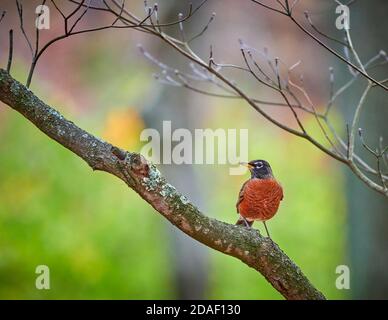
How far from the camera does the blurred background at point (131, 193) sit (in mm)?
5863

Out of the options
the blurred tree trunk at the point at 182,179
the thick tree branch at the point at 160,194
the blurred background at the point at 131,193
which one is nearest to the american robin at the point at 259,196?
the thick tree branch at the point at 160,194

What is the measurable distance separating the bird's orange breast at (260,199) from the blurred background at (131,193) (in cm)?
211

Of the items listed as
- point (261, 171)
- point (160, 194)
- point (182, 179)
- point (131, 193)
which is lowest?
point (160, 194)

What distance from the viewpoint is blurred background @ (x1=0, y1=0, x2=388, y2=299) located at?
5863 mm

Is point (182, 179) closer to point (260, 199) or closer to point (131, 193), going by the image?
point (131, 193)

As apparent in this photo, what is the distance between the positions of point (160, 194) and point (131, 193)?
16.3ft

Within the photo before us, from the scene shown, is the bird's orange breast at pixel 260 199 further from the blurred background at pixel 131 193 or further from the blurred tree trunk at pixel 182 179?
the blurred tree trunk at pixel 182 179

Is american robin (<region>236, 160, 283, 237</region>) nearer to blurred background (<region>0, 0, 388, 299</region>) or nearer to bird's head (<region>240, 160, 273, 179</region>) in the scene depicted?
bird's head (<region>240, 160, 273, 179</region>)

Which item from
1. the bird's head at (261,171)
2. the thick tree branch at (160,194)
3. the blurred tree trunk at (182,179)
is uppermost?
the blurred tree trunk at (182,179)

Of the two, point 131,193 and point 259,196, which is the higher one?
point 131,193

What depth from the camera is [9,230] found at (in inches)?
230

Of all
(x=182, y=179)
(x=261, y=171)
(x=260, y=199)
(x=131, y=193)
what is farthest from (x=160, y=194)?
(x=131, y=193)

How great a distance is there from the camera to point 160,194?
203cm
